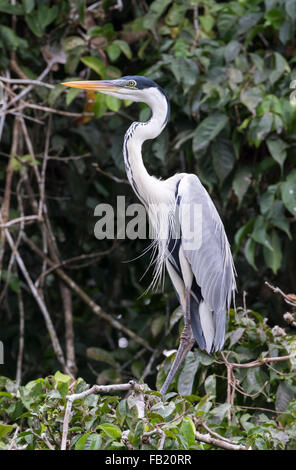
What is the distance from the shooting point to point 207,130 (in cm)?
365

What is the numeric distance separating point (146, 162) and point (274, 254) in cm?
85

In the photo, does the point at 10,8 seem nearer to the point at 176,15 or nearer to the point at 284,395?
the point at 176,15

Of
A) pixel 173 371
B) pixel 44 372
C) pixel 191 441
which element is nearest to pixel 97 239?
pixel 44 372

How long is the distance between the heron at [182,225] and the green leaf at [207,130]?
521 millimetres

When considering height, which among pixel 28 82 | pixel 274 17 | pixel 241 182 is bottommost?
pixel 241 182

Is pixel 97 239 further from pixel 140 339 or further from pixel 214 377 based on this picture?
pixel 214 377

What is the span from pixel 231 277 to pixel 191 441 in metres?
1.29

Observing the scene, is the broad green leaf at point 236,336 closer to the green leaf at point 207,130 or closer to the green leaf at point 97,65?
the green leaf at point 207,130

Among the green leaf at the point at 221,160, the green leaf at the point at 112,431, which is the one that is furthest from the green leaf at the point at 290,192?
the green leaf at the point at 112,431

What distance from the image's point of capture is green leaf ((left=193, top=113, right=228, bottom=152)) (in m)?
3.64

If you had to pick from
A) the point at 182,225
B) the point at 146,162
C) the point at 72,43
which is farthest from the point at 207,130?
the point at 72,43

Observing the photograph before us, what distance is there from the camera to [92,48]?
395 centimetres

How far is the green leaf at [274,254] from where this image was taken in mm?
3580
